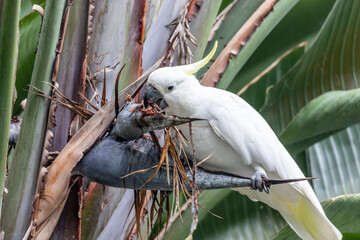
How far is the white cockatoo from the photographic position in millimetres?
1267

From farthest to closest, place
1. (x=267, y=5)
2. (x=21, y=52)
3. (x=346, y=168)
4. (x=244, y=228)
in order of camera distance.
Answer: (x=346, y=168) < (x=244, y=228) < (x=21, y=52) < (x=267, y=5)

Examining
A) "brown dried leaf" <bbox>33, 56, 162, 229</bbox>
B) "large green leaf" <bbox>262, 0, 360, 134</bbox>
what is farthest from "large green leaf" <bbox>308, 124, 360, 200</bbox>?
"brown dried leaf" <bbox>33, 56, 162, 229</bbox>

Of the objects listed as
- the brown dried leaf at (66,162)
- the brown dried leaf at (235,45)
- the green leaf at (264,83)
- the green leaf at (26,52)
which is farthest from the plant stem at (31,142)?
the green leaf at (264,83)

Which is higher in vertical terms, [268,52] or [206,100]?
[268,52]

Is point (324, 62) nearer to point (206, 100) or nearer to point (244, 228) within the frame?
point (244, 228)

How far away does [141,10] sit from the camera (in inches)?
52.2

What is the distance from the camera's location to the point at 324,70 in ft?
7.59

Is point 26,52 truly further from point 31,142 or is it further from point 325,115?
point 325,115

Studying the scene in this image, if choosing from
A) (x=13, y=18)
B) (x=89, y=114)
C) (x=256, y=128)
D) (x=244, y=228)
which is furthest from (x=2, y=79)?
(x=244, y=228)

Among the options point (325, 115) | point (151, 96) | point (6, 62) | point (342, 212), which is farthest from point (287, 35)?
point (6, 62)

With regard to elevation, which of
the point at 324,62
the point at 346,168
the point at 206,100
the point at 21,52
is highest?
the point at 324,62

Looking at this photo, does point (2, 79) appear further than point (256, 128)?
No

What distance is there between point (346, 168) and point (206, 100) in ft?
3.80

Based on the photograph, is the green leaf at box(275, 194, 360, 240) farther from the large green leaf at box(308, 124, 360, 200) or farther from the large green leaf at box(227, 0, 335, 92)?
the large green leaf at box(227, 0, 335, 92)
